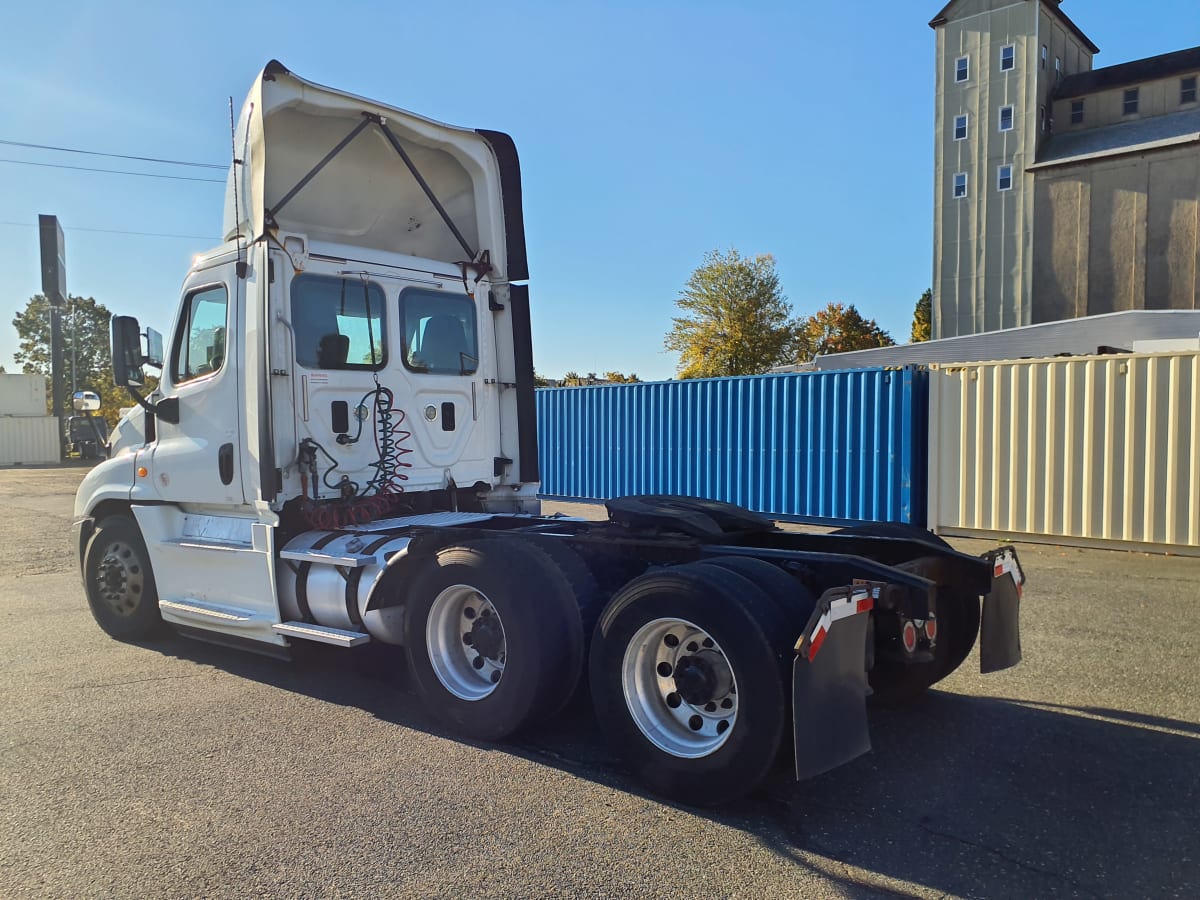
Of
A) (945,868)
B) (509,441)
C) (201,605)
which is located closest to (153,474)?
(201,605)

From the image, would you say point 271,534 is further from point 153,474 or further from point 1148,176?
point 1148,176

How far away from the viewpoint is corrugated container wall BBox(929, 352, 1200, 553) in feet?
34.1

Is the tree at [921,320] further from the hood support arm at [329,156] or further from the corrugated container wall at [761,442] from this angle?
the hood support arm at [329,156]

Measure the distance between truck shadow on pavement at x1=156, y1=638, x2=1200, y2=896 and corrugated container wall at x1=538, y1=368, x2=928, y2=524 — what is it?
7.95 meters

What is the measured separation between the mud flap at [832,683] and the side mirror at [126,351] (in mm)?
5363

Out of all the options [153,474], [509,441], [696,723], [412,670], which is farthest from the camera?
[509,441]

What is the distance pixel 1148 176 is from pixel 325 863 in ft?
152

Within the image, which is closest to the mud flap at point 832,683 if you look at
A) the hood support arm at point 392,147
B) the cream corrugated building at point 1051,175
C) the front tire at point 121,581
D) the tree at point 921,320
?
the hood support arm at point 392,147

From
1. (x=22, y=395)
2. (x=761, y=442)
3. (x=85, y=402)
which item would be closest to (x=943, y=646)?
(x=85, y=402)

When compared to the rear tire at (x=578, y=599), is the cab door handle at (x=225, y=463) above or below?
above

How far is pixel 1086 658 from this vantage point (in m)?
6.24

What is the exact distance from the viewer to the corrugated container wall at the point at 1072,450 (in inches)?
409

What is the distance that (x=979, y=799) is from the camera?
3.92m

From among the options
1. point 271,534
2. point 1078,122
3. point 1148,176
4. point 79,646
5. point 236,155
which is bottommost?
point 79,646
